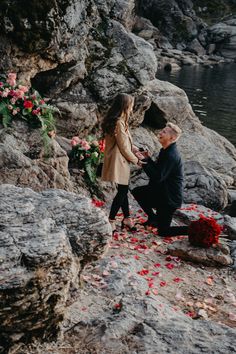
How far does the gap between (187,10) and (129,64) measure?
79680 mm

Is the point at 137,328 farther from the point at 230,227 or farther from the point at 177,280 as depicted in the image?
the point at 230,227

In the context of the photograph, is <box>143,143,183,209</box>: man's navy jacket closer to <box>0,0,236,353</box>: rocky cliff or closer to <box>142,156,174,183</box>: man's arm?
<box>142,156,174,183</box>: man's arm

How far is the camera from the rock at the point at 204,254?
964 cm

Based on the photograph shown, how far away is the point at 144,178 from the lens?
1477 cm

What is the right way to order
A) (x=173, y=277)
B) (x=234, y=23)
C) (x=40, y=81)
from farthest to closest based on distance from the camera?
(x=234, y=23) < (x=40, y=81) < (x=173, y=277)

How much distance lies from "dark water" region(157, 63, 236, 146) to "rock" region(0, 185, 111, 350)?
2181 centimetres

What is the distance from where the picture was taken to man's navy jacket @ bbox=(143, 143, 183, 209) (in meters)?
9.73

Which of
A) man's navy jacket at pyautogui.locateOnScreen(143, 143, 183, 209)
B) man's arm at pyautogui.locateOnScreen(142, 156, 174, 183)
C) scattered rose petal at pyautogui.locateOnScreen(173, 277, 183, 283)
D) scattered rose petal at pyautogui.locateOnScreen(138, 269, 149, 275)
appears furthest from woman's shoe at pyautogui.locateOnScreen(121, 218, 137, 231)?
scattered rose petal at pyautogui.locateOnScreen(173, 277, 183, 283)

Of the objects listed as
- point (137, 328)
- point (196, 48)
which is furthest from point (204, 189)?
point (196, 48)

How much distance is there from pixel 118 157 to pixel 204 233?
2.55 metres

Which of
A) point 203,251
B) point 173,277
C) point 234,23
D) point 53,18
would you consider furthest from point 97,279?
point 234,23

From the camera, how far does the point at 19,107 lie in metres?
10.8

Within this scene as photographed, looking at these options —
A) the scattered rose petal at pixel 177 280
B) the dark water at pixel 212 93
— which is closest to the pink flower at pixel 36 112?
the scattered rose petal at pixel 177 280

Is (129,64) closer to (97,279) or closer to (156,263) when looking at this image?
(156,263)
